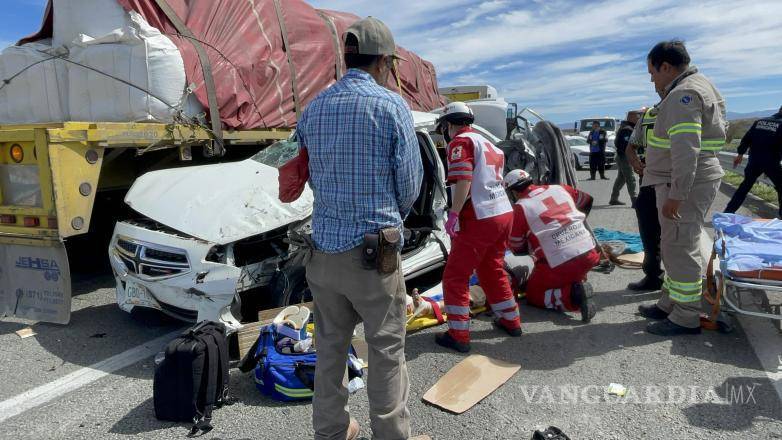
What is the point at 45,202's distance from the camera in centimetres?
430

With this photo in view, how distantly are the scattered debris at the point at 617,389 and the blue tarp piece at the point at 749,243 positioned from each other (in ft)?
4.03

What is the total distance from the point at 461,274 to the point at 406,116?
1.87m

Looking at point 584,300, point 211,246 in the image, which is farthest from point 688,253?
point 211,246

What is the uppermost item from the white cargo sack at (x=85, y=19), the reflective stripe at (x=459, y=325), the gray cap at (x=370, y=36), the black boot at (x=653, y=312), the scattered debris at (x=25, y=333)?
the white cargo sack at (x=85, y=19)

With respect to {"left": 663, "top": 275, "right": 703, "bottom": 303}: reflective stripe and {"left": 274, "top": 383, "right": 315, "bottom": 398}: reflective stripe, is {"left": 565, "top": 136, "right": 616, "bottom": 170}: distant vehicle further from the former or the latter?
{"left": 274, "top": 383, "right": 315, "bottom": 398}: reflective stripe

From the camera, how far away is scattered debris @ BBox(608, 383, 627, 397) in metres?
3.31

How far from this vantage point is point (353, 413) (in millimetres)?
3125

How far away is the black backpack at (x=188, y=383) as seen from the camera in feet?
9.89

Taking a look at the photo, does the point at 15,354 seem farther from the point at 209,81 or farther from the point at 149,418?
the point at 209,81

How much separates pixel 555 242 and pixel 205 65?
12.4 feet

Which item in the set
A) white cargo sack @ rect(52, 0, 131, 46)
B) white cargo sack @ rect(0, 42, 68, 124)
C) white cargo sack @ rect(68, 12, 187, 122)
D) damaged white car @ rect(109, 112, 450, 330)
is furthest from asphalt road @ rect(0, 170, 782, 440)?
white cargo sack @ rect(52, 0, 131, 46)

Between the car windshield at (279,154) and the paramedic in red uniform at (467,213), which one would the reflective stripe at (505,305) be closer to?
the paramedic in red uniform at (467,213)

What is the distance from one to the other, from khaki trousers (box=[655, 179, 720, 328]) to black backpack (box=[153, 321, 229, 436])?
3319 millimetres

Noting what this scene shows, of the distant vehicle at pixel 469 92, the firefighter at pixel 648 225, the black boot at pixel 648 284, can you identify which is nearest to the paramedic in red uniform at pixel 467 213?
the firefighter at pixel 648 225
